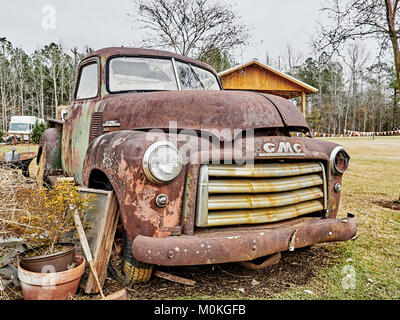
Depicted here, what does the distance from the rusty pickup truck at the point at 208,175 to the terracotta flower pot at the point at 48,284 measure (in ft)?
1.36

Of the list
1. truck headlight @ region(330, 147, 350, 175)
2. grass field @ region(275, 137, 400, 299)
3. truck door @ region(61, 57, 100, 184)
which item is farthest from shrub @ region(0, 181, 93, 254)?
truck headlight @ region(330, 147, 350, 175)

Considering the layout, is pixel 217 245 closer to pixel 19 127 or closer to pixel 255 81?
pixel 255 81

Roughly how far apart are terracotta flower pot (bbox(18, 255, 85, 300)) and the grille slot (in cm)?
87

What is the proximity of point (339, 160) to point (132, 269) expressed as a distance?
200 centimetres

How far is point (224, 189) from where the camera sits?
2043mm

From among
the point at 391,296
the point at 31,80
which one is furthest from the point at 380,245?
the point at 31,80

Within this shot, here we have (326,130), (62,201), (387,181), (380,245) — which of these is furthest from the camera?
(326,130)

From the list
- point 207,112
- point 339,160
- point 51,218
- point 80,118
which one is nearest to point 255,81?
point 80,118

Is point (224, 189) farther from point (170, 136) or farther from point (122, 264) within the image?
point (122, 264)

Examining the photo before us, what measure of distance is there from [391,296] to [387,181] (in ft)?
20.5

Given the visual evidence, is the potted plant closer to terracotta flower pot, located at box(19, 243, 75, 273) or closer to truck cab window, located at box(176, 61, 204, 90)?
terracotta flower pot, located at box(19, 243, 75, 273)

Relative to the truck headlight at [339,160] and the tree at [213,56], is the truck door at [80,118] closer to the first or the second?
the truck headlight at [339,160]

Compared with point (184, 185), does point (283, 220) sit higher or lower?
lower
